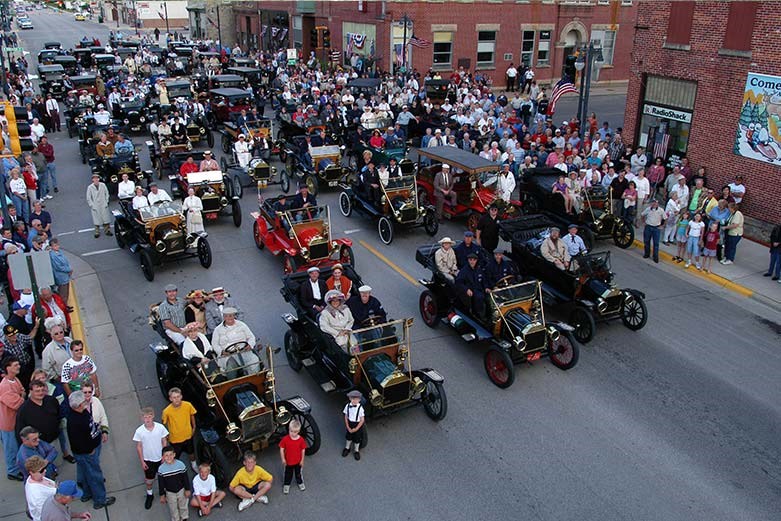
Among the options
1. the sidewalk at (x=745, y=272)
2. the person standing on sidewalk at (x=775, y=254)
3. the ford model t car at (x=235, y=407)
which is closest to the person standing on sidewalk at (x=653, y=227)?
the sidewalk at (x=745, y=272)

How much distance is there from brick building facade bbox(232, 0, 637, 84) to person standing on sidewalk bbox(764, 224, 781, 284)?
26.1 metres

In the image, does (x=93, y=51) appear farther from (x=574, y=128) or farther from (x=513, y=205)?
(x=513, y=205)

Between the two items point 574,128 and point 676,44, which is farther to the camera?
point 574,128

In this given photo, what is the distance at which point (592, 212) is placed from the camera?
53.9 ft

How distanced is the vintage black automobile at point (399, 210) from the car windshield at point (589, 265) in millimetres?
4968

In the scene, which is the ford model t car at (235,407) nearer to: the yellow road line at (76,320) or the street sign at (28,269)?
the street sign at (28,269)

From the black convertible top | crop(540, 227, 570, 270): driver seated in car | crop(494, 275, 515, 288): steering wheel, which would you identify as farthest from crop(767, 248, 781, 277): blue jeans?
crop(494, 275, 515, 288): steering wheel

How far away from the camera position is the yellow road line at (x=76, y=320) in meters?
11.7

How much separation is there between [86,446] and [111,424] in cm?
198

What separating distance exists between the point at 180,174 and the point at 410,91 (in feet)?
50.9

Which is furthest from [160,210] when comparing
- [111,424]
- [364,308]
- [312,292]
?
[364,308]

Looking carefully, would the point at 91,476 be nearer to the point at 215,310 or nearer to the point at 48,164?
the point at 215,310

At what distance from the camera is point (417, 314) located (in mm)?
12828

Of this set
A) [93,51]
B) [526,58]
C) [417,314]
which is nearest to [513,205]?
[417,314]
